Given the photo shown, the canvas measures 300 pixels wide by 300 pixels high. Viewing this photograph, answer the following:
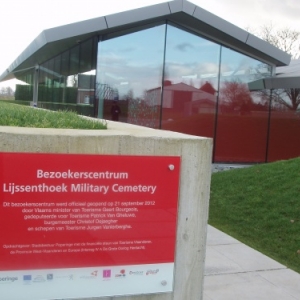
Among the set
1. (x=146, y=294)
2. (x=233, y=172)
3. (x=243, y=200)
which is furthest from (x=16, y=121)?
(x=233, y=172)

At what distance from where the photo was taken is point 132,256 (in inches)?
120

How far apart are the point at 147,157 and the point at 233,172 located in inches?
364

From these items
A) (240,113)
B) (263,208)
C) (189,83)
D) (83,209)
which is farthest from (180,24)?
(83,209)

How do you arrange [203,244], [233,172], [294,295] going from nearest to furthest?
[203,244]
[294,295]
[233,172]

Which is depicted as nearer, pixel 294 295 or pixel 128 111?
pixel 294 295

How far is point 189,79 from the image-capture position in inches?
561

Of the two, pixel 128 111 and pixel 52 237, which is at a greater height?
pixel 128 111

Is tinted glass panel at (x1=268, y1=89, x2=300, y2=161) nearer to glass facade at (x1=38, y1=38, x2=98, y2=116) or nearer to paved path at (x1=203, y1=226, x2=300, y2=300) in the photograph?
glass facade at (x1=38, y1=38, x2=98, y2=116)

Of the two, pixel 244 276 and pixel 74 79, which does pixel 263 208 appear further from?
pixel 74 79

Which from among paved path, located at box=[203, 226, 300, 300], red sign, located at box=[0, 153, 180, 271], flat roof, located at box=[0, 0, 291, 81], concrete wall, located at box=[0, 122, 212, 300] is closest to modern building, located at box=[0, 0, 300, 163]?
flat roof, located at box=[0, 0, 291, 81]

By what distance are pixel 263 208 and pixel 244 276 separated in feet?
11.1

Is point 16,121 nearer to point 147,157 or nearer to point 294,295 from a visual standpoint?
point 147,157

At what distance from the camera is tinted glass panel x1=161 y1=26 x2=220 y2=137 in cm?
1399

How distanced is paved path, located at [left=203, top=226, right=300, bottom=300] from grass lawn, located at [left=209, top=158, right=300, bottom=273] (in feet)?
1.05
